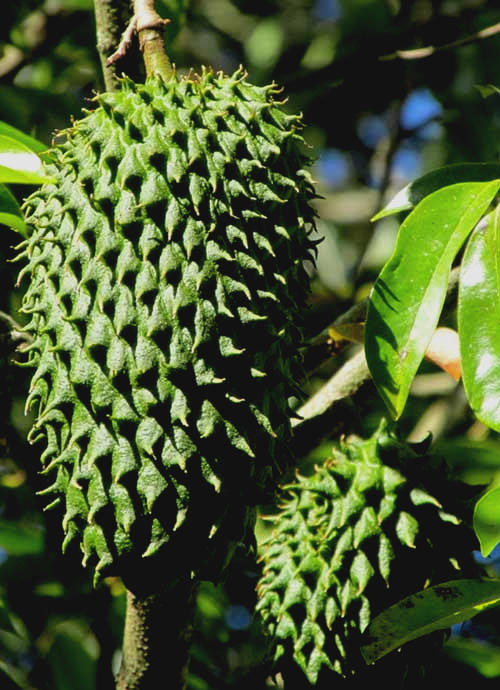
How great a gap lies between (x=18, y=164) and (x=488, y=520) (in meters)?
1.15

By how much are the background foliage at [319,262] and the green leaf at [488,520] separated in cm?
71

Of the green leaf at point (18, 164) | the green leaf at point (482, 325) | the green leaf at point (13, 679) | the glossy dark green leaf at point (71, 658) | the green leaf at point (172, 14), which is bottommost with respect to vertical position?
the glossy dark green leaf at point (71, 658)

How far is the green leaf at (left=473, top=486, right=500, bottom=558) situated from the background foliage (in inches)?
27.9

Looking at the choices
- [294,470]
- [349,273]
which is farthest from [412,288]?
[349,273]

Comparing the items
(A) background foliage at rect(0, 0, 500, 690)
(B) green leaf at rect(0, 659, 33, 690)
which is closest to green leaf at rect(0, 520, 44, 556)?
(A) background foliage at rect(0, 0, 500, 690)

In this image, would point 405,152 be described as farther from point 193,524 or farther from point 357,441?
point 193,524

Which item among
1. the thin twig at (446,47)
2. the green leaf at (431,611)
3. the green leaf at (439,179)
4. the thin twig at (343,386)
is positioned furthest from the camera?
the thin twig at (446,47)

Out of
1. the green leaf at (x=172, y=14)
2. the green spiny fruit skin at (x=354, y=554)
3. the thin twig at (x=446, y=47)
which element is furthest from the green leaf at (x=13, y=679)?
the thin twig at (x=446, y=47)

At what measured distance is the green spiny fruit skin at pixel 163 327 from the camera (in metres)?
1.96

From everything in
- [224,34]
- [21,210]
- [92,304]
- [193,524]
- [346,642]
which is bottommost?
[346,642]

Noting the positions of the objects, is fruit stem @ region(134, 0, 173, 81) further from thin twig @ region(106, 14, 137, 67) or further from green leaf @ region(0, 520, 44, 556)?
green leaf @ region(0, 520, 44, 556)

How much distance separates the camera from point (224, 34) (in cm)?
526

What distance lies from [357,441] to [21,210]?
0.96m

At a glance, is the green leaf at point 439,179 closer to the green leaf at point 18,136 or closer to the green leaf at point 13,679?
the green leaf at point 18,136
